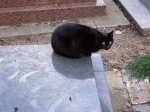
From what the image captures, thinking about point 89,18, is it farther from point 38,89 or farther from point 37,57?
point 38,89

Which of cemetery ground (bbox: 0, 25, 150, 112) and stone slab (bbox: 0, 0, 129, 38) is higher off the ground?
cemetery ground (bbox: 0, 25, 150, 112)

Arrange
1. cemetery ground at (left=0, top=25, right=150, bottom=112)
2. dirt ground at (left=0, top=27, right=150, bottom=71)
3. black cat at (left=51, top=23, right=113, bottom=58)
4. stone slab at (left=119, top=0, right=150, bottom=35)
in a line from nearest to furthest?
black cat at (left=51, top=23, right=113, bottom=58) → cemetery ground at (left=0, top=25, right=150, bottom=112) → dirt ground at (left=0, top=27, right=150, bottom=71) → stone slab at (left=119, top=0, right=150, bottom=35)

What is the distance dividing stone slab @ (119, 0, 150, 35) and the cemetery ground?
0.13m

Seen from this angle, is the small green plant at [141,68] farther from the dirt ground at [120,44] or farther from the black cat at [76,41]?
the dirt ground at [120,44]

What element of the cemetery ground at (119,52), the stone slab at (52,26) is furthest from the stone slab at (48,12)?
the cemetery ground at (119,52)

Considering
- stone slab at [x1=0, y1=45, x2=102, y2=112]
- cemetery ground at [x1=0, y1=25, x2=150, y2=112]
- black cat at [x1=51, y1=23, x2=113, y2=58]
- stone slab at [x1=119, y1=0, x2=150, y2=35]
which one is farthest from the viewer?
stone slab at [x1=119, y1=0, x2=150, y2=35]

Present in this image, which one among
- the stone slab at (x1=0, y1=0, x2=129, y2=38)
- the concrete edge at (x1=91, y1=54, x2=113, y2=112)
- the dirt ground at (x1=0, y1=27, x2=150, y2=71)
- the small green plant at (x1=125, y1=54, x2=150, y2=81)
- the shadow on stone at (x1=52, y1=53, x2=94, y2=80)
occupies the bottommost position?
the stone slab at (x1=0, y1=0, x2=129, y2=38)

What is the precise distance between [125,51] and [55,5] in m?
1.66

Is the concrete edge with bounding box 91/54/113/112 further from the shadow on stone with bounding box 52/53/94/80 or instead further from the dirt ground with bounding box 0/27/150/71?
the dirt ground with bounding box 0/27/150/71

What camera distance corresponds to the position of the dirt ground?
14.3ft

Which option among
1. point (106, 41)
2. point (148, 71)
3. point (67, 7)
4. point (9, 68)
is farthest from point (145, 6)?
point (9, 68)

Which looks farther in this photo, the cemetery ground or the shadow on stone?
the cemetery ground

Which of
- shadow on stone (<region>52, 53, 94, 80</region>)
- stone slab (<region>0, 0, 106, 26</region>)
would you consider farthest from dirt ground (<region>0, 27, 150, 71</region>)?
shadow on stone (<region>52, 53, 94, 80</region>)

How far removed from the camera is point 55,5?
5586 mm
